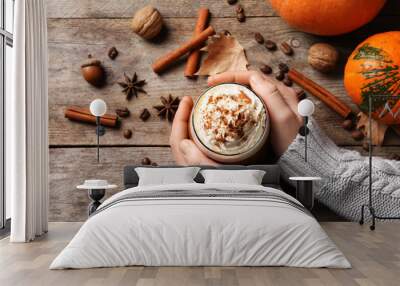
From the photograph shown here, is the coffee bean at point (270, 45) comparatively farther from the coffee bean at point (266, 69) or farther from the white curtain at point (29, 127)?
the white curtain at point (29, 127)

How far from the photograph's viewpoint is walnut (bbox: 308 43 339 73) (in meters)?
5.88

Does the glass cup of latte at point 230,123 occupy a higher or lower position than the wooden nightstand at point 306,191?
higher

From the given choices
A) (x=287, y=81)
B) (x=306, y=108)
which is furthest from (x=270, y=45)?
(x=306, y=108)

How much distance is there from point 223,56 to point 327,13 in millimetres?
1276

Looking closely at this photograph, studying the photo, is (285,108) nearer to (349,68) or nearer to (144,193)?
(349,68)

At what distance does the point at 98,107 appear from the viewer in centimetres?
573

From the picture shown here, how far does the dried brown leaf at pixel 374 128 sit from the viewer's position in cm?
588

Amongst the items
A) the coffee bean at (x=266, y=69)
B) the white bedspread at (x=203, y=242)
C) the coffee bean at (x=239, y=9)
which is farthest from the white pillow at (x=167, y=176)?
the coffee bean at (x=239, y=9)

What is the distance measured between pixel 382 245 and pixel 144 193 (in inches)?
77.3

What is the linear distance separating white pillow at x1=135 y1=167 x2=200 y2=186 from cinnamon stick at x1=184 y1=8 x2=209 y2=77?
114cm

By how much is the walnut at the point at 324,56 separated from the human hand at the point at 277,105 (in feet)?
1.27

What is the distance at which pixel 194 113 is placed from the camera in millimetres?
5664

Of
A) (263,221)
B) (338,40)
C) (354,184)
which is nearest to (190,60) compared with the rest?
(338,40)

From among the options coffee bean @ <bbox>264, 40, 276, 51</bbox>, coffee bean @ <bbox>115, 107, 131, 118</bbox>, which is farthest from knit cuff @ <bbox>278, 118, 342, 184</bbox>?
coffee bean @ <bbox>115, 107, 131, 118</bbox>
